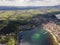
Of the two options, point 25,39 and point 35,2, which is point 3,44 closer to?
point 25,39

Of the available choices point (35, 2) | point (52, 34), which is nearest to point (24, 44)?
point (52, 34)

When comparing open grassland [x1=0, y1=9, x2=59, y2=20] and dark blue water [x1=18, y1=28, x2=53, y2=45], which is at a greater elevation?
open grassland [x1=0, y1=9, x2=59, y2=20]

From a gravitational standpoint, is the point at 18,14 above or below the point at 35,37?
above

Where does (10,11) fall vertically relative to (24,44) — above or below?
above

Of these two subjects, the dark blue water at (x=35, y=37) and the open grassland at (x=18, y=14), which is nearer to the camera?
the dark blue water at (x=35, y=37)

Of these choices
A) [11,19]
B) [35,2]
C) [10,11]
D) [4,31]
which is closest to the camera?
[4,31]

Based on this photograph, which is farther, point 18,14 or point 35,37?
point 18,14

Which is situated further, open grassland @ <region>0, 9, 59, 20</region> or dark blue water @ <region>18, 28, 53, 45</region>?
open grassland @ <region>0, 9, 59, 20</region>

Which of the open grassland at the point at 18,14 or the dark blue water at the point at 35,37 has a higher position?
the open grassland at the point at 18,14
